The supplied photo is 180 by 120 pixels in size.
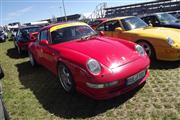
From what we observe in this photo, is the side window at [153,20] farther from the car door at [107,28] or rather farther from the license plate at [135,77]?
the license plate at [135,77]

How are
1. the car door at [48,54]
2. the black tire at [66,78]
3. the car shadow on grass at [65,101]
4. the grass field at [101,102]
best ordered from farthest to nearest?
the car door at [48,54] < the black tire at [66,78] < the car shadow on grass at [65,101] < the grass field at [101,102]

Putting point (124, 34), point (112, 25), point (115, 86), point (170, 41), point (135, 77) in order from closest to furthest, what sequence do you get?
point (115, 86)
point (135, 77)
point (170, 41)
point (124, 34)
point (112, 25)

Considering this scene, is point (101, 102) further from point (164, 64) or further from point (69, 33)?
point (164, 64)

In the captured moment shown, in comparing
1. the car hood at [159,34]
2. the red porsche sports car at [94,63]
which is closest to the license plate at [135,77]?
the red porsche sports car at [94,63]

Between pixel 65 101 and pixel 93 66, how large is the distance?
112 centimetres

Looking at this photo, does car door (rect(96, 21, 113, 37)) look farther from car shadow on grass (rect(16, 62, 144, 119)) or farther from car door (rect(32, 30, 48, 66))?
car shadow on grass (rect(16, 62, 144, 119))

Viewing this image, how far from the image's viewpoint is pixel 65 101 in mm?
4820

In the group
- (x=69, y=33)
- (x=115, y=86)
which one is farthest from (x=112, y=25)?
Answer: (x=115, y=86)

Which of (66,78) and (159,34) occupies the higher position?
(159,34)

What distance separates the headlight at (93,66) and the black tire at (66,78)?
626 millimetres

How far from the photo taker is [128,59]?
4.48 m

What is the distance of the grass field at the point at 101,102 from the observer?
4.00 meters

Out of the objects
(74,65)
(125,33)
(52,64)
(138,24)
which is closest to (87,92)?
(74,65)

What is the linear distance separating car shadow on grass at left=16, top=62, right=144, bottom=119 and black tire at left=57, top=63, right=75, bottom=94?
0.53 feet
